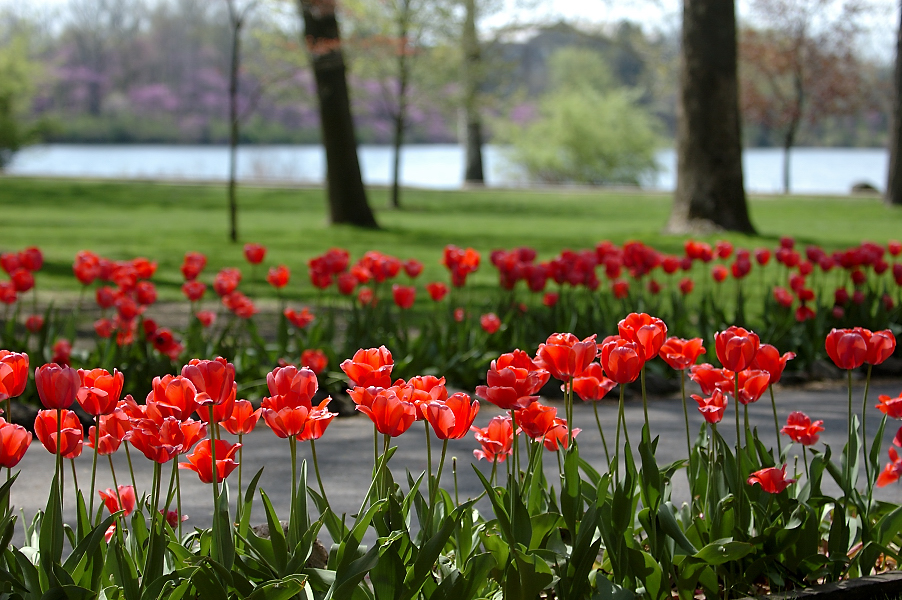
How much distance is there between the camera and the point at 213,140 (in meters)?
59.0

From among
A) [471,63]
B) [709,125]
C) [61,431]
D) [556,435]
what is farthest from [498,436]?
[471,63]

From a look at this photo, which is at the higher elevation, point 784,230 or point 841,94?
point 841,94

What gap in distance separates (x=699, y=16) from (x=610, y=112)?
61.6ft

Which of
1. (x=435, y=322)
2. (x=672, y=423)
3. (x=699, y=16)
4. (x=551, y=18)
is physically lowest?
(x=672, y=423)

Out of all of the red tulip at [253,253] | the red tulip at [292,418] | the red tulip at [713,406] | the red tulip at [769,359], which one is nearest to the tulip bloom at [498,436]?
the red tulip at [292,418]

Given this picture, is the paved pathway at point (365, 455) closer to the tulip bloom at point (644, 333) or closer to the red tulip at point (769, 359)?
the red tulip at point (769, 359)

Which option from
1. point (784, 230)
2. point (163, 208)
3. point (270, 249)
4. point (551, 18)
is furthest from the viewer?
point (551, 18)

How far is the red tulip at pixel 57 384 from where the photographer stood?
1.81 metres

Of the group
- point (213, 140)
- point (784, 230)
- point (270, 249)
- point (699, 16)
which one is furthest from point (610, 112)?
point (213, 140)

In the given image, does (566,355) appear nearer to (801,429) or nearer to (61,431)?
(801,429)

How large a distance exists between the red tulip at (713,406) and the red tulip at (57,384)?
4.64 feet

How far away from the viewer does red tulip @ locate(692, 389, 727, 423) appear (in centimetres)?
239

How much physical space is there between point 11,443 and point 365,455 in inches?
90.8

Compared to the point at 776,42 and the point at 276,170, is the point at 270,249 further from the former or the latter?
the point at 776,42
